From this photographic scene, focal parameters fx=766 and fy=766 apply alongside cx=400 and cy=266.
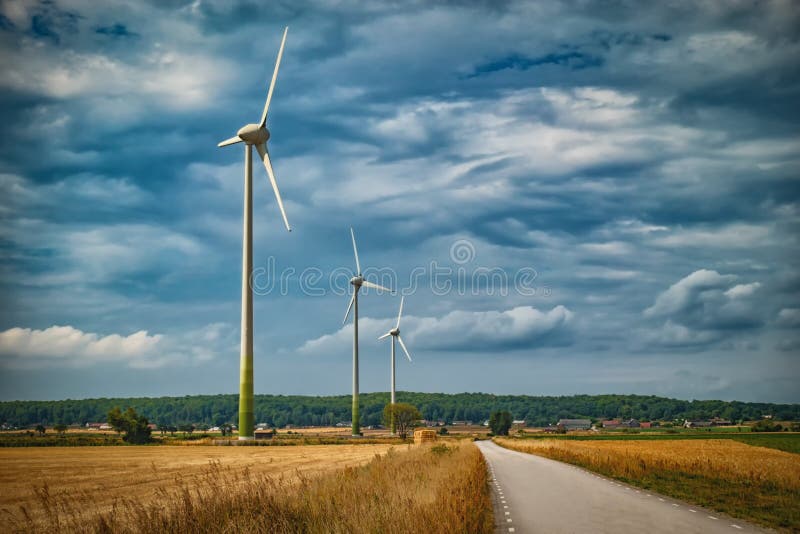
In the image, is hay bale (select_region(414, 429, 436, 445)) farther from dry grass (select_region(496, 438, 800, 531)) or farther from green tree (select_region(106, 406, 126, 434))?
dry grass (select_region(496, 438, 800, 531))

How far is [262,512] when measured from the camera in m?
16.8

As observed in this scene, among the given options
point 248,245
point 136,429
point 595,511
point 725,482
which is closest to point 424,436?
point 136,429

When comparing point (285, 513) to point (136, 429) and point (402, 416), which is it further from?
point (402, 416)

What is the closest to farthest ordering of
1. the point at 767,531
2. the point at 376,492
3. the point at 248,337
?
the point at 767,531, the point at 376,492, the point at 248,337

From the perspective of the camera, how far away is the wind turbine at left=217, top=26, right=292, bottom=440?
222ft

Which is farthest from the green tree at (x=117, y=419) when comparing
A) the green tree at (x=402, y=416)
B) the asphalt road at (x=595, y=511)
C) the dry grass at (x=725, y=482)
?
the asphalt road at (x=595, y=511)

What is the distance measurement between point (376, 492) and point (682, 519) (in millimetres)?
8952

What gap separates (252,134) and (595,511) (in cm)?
5698

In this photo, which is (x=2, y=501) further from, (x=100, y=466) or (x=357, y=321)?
(x=357, y=321)

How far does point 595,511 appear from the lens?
2412 cm

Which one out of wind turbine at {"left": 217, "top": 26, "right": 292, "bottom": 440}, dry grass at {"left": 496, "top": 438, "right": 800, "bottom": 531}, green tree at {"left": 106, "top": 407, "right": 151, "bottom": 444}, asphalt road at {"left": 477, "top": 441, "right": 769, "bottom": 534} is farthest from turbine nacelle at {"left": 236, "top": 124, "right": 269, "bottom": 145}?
green tree at {"left": 106, "top": 407, "right": 151, "bottom": 444}

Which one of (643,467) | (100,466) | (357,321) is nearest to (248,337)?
(100,466)

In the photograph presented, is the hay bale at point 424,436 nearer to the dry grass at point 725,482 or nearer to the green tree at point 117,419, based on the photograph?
the green tree at point 117,419

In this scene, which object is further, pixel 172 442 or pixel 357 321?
pixel 357 321
